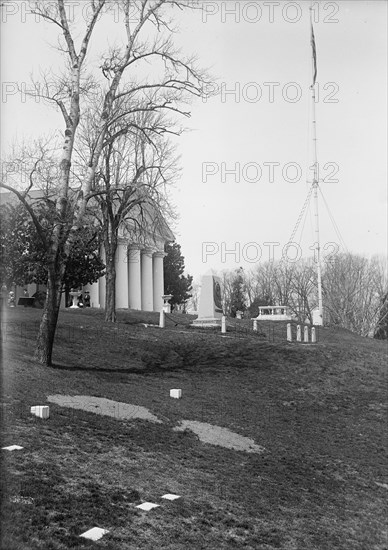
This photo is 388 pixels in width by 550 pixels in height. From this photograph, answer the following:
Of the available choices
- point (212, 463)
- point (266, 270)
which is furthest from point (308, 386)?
point (266, 270)

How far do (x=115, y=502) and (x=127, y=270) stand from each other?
110 feet

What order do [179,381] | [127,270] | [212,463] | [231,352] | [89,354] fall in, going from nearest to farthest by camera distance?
[212,463] → [179,381] → [89,354] → [231,352] → [127,270]

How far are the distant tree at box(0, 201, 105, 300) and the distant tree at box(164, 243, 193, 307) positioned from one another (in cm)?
1646

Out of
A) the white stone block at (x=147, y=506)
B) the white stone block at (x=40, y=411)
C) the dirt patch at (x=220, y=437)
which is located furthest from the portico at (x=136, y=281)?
the white stone block at (x=147, y=506)

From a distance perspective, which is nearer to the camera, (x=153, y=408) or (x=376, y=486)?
(x=376, y=486)

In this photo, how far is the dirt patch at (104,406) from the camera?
31.7 ft

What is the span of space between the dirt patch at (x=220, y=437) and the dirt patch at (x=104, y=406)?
60 cm

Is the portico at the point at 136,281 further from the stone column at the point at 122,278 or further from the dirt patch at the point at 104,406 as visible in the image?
the dirt patch at the point at 104,406

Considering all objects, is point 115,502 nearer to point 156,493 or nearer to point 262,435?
point 156,493

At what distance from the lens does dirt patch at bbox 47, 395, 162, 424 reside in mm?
9648

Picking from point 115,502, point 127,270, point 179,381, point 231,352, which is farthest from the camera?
point 127,270

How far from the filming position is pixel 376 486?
30.6 ft

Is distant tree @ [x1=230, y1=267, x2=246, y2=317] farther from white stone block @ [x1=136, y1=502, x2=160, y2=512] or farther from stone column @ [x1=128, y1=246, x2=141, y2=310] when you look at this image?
white stone block @ [x1=136, y1=502, x2=160, y2=512]

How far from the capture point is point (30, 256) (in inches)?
988
